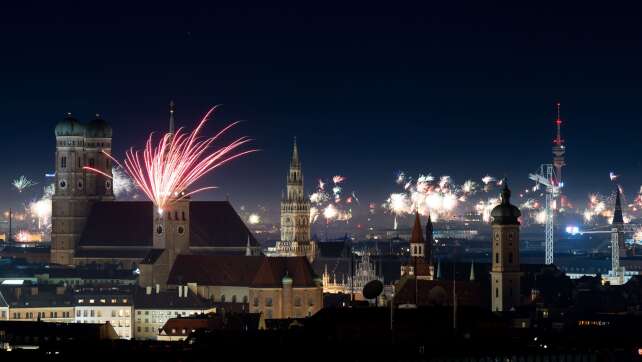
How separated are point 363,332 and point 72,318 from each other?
153 feet

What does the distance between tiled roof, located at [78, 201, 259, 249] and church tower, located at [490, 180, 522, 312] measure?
1345 inches

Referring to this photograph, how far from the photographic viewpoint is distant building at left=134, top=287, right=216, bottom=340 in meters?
163

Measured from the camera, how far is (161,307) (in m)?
165

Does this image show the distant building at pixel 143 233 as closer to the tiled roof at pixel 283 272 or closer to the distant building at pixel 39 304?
the distant building at pixel 39 304

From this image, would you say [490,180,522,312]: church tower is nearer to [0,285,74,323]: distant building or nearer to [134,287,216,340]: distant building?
[134,287,216,340]: distant building

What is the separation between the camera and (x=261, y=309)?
164 metres

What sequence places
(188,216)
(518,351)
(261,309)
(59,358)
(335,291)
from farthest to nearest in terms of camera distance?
(335,291) → (188,216) → (261,309) → (518,351) → (59,358)

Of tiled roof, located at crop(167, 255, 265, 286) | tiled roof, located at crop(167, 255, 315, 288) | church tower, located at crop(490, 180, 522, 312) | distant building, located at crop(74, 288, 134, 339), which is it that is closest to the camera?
church tower, located at crop(490, 180, 522, 312)

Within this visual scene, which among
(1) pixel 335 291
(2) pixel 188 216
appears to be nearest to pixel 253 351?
(2) pixel 188 216

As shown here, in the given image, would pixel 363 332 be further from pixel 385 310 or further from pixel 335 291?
pixel 335 291

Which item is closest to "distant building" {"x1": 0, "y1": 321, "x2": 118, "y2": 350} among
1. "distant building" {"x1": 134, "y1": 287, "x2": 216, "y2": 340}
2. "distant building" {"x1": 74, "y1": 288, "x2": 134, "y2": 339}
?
"distant building" {"x1": 134, "y1": 287, "x2": 216, "y2": 340}

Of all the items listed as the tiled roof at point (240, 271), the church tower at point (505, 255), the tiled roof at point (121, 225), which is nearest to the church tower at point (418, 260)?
the tiled roof at point (240, 271)

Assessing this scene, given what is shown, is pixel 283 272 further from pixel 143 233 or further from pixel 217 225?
pixel 143 233

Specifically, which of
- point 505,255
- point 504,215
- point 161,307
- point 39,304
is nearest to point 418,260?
point 505,255
